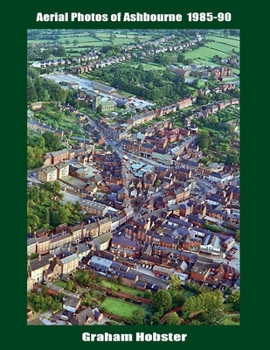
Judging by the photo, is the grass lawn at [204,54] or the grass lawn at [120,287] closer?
the grass lawn at [120,287]

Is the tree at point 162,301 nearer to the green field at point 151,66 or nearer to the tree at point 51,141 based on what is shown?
the tree at point 51,141

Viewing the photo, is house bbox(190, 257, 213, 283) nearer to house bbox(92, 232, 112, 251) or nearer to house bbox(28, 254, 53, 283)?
house bbox(92, 232, 112, 251)

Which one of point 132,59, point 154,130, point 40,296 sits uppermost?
point 132,59

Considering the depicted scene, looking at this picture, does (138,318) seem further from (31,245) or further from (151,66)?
(151,66)

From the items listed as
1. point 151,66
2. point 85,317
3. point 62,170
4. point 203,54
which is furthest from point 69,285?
point 203,54

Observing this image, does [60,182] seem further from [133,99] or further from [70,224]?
[133,99]

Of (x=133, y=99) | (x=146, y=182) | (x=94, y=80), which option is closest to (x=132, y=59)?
(x=94, y=80)

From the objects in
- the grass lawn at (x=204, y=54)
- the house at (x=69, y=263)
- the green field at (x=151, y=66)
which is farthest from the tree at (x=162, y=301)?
the grass lawn at (x=204, y=54)
